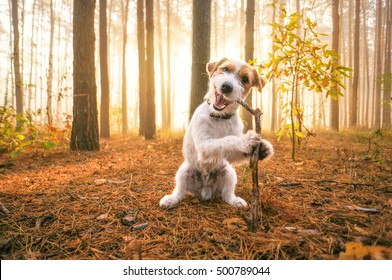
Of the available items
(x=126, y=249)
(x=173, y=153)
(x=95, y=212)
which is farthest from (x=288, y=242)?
(x=173, y=153)

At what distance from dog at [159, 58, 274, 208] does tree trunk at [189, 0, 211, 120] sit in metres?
3.19

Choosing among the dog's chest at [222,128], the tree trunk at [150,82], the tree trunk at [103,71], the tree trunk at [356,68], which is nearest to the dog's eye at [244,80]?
the dog's chest at [222,128]

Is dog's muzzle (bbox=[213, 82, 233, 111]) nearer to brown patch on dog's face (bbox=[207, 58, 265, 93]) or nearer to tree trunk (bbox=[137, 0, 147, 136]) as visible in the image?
brown patch on dog's face (bbox=[207, 58, 265, 93])

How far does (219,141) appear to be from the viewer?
96.0 inches

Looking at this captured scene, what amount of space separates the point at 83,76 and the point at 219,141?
5126mm

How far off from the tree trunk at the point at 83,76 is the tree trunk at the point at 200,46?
8.73 feet

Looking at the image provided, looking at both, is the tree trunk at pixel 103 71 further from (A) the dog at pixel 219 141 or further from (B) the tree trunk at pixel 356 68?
(B) the tree trunk at pixel 356 68

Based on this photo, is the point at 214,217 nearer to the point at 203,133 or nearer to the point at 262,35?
the point at 203,133

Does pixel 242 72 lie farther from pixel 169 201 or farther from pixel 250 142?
pixel 169 201

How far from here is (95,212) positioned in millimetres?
2568

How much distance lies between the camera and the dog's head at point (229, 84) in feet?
8.06

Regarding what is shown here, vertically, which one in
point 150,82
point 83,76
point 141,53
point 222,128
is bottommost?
point 222,128

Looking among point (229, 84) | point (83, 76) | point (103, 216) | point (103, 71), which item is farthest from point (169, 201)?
point (103, 71)

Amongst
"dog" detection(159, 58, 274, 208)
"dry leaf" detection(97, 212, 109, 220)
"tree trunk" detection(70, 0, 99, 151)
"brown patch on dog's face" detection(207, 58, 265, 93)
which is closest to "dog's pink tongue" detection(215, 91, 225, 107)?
"dog" detection(159, 58, 274, 208)
